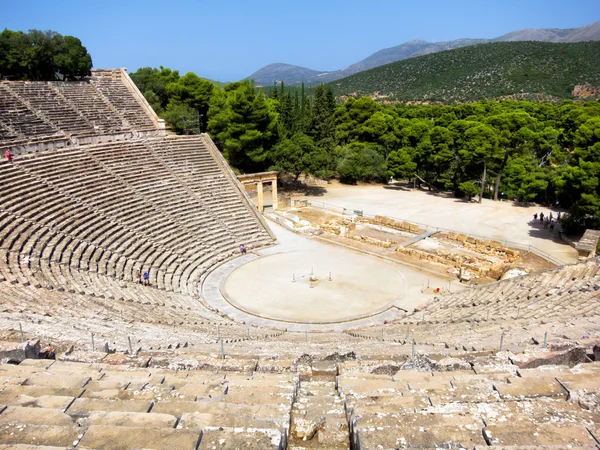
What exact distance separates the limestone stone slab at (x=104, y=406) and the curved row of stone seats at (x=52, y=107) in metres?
28.6

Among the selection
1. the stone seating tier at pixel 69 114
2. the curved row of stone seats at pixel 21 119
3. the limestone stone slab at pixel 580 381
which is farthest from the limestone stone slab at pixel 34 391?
the curved row of stone seats at pixel 21 119

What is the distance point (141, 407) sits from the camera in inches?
185

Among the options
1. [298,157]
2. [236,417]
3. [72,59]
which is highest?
[72,59]

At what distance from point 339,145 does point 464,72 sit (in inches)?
3209

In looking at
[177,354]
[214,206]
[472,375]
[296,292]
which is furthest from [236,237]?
[472,375]

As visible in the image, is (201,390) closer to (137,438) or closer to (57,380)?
(137,438)

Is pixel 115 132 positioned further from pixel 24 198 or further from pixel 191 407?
pixel 191 407

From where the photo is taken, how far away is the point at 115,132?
31.4m

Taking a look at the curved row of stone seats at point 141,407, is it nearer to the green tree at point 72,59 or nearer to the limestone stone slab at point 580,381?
the limestone stone slab at point 580,381

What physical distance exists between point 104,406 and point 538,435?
4.42 metres

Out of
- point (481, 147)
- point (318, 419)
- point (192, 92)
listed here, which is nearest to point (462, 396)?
point (318, 419)

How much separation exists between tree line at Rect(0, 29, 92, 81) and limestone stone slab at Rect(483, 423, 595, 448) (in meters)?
41.7

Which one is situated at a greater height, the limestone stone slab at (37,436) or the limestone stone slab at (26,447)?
the limestone stone slab at (26,447)

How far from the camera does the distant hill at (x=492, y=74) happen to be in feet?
302
